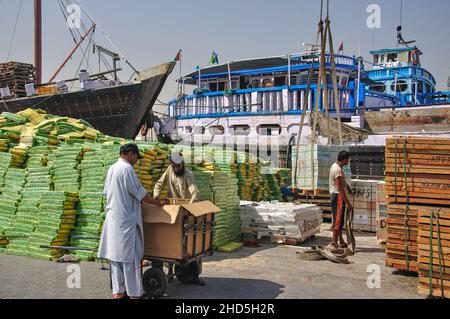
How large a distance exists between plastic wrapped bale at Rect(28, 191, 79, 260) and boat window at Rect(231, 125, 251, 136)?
16.8m

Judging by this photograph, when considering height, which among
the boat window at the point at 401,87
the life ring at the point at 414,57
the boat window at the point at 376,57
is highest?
the boat window at the point at 376,57

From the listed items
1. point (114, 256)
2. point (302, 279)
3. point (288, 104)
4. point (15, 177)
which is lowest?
point (302, 279)

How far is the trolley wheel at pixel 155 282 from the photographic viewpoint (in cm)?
617

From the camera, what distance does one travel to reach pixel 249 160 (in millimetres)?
13156

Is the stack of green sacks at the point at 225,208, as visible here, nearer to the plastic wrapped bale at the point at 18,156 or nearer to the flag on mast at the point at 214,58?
the plastic wrapped bale at the point at 18,156

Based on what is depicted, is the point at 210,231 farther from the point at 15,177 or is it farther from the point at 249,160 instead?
the point at 249,160

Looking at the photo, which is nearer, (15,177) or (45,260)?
(45,260)

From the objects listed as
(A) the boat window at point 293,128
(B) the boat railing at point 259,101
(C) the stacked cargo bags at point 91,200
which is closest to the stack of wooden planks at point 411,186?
(C) the stacked cargo bags at point 91,200

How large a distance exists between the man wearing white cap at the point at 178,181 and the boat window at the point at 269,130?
16.2 metres

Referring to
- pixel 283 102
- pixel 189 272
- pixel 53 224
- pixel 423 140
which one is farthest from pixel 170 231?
pixel 283 102

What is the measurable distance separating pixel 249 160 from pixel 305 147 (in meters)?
1.73

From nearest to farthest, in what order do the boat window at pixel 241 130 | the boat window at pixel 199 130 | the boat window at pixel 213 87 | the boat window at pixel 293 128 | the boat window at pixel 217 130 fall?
the boat window at pixel 293 128 → the boat window at pixel 241 130 → the boat window at pixel 217 130 → the boat window at pixel 199 130 → the boat window at pixel 213 87

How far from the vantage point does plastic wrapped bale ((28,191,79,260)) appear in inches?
333
